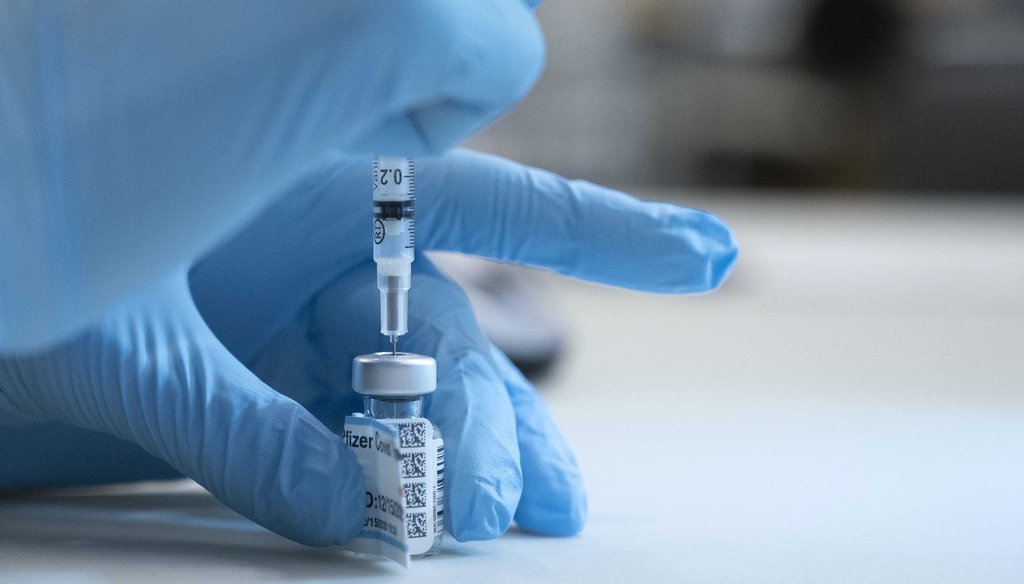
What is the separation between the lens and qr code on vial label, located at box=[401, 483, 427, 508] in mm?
827

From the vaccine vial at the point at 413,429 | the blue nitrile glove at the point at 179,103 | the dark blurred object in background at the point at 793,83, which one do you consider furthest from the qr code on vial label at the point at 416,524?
the dark blurred object in background at the point at 793,83

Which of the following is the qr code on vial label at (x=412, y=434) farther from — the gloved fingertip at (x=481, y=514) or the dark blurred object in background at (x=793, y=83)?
the dark blurred object in background at (x=793, y=83)

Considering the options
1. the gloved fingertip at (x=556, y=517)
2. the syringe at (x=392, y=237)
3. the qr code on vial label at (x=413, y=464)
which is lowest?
the gloved fingertip at (x=556, y=517)

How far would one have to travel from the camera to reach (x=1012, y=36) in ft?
16.1

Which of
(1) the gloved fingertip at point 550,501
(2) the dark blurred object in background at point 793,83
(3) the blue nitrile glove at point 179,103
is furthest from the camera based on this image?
(2) the dark blurred object in background at point 793,83

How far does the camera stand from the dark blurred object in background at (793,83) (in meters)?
4.96

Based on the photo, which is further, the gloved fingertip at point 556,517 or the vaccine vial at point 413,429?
the gloved fingertip at point 556,517

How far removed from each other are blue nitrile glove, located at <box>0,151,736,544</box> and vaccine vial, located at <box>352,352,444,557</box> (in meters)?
0.02

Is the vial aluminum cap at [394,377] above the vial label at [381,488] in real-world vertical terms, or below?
above

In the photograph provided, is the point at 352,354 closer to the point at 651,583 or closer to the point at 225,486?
the point at 225,486

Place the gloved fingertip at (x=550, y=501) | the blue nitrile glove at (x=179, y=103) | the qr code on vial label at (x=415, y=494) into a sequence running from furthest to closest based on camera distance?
the gloved fingertip at (x=550, y=501)
the qr code on vial label at (x=415, y=494)
the blue nitrile glove at (x=179, y=103)

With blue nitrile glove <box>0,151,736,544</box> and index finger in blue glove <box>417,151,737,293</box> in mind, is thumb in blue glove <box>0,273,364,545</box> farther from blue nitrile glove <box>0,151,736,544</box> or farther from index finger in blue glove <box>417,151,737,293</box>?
index finger in blue glove <box>417,151,737,293</box>

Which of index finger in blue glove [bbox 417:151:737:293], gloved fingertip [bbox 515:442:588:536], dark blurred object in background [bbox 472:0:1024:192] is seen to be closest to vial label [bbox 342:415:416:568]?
gloved fingertip [bbox 515:442:588:536]

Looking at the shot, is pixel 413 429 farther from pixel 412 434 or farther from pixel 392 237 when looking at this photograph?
pixel 392 237
